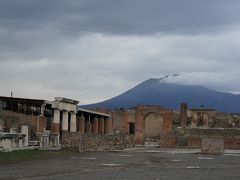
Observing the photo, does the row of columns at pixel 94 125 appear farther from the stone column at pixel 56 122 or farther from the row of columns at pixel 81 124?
the stone column at pixel 56 122

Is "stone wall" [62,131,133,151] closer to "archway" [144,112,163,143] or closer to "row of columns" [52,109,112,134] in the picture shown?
"row of columns" [52,109,112,134]

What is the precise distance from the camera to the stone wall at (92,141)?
131 ft

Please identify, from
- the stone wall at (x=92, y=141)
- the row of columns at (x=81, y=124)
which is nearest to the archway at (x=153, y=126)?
the row of columns at (x=81, y=124)

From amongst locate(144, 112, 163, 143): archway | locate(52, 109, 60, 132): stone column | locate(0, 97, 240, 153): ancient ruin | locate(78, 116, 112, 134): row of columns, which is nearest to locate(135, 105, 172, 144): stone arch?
locate(0, 97, 240, 153): ancient ruin

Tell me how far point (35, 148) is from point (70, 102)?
1015 cm

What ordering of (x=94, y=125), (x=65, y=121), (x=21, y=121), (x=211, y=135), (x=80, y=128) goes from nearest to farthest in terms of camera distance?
(x=21, y=121) → (x=65, y=121) → (x=80, y=128) → (x=211, y=135) → (x=94, y=125)

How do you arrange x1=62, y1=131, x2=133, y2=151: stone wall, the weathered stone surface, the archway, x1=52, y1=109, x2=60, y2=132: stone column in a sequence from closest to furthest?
1. x1=62, y1=131, x2=133, y2=151: stone wall
2. x1=52, y1=109, x2=60, y2=132: stone column
3. the weathered stone surface
4. the archway

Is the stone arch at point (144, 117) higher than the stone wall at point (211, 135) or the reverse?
higher

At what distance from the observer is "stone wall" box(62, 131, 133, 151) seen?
40.1m

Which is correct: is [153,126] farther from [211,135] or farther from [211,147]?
[211,147]

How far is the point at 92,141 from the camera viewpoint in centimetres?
4331

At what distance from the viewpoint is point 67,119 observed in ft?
146

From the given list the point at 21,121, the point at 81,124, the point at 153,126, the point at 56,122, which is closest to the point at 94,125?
the point at 81,124

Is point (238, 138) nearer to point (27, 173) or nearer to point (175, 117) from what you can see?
point (175, 117)
